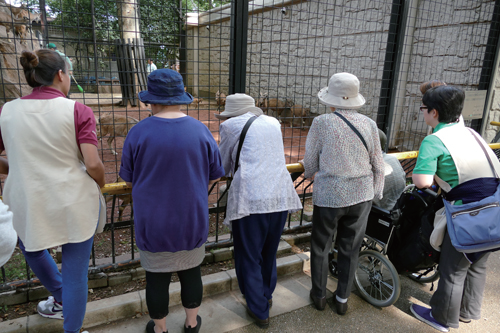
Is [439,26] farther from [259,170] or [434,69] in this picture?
[259,170]

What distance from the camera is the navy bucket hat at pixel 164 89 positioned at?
189cm

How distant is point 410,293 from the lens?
3.04m

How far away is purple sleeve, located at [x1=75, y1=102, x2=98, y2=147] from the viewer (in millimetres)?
1844

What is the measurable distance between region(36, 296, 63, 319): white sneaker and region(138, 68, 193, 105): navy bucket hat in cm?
160

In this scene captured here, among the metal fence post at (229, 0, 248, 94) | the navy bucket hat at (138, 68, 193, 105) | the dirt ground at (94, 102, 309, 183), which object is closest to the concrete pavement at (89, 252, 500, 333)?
the dirt ground at (94, 102, 309, 183)

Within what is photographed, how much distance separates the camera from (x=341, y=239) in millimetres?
2645

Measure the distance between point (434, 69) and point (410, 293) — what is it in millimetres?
5613

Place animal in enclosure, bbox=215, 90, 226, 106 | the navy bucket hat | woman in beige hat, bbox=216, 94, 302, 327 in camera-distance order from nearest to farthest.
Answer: the navy bucket hat < woman in beige hat, bbox=216, 94, 302, 327 < animal in enclosure, bbox=215, 90, 226, 106

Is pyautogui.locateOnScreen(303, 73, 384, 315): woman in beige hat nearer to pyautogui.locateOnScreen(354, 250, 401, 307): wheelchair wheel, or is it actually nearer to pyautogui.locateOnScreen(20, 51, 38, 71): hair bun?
pyautogui.locateOnScreen(354, 250, 401, 307): wheelchair wheel

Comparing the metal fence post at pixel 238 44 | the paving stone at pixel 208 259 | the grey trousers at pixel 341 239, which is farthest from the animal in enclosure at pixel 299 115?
the grey trousers at pixel 341 239

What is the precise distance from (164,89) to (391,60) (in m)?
3.61

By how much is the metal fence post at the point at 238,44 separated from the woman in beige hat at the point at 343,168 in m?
1.06

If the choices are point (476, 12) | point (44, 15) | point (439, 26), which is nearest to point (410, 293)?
point (44, 15)

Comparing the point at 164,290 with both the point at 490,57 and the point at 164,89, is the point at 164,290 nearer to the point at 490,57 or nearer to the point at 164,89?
the point at 164,89
